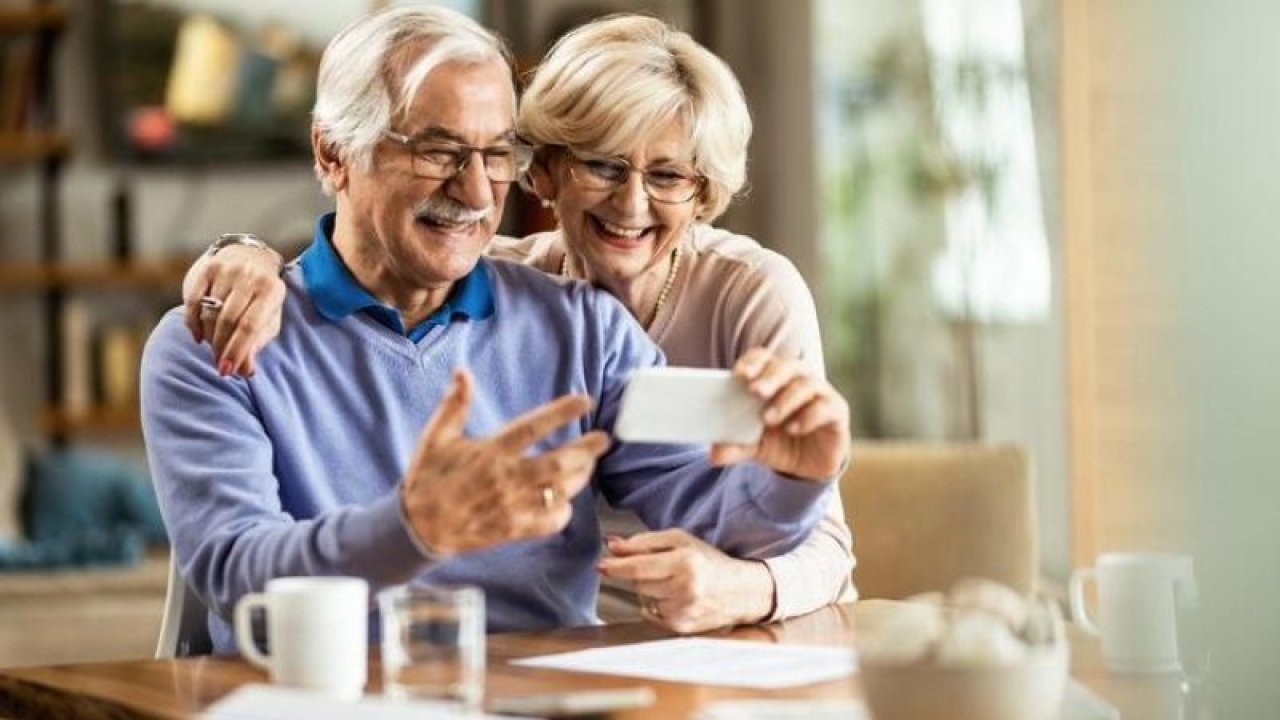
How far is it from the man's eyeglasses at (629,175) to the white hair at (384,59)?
16 cm

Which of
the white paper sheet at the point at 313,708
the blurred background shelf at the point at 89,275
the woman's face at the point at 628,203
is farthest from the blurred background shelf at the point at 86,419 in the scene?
the white paper sheet at the point at 313,708

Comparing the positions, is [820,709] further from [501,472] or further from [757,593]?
[757,593]

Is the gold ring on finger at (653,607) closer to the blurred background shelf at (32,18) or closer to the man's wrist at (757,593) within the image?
the man's wrist at (757,593)

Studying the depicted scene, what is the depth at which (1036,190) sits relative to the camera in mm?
4906

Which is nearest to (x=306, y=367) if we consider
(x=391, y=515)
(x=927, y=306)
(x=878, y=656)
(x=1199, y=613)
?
(x=391, y=515)

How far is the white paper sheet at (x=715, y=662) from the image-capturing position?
1455mm

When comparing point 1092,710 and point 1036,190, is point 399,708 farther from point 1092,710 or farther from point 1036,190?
point 1036,190

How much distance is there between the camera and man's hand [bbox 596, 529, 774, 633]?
1713mm

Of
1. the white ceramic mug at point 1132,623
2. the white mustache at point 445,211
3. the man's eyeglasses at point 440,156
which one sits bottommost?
the white ceramic mug at point 1132,623

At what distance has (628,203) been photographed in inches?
81.8

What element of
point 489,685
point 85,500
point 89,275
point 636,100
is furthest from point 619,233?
point 89,275

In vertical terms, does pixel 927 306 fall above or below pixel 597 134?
below

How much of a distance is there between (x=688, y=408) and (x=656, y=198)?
0.59 metres

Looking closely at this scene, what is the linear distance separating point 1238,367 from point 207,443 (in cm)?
136
